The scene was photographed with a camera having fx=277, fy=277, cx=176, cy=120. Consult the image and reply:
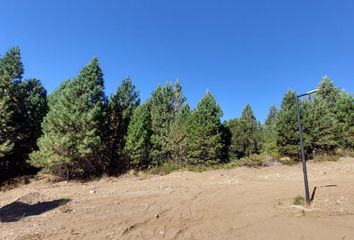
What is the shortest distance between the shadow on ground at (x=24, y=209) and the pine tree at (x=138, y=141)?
1052 centimetres

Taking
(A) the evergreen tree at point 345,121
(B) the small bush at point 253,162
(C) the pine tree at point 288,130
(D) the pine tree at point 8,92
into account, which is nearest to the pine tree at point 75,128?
(D) the pine tree at point 8,92

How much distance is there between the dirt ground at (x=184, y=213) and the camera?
9102 millimetres

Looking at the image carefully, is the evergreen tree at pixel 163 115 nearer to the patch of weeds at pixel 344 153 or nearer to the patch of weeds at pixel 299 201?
the patch of weeds at pixel 299 201

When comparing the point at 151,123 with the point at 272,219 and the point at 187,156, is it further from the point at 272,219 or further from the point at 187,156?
the point at 272,219

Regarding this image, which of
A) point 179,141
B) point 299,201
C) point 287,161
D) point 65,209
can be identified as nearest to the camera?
point 65,209

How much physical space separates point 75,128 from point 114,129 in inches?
211

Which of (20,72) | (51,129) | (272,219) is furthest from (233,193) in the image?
(20,72)

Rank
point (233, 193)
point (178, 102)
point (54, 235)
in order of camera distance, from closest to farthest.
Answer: point (54, 235) → point (233, 193) → point (178, 102)

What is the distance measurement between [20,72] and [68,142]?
1256 cm

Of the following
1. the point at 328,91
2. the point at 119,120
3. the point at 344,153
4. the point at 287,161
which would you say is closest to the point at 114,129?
the point at 119,120

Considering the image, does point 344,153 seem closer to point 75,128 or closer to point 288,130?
point 288,130

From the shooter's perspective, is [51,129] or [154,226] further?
[51,129]

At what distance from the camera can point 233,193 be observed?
16.0 metres

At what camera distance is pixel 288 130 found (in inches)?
1099
